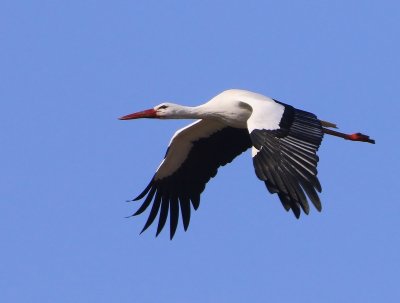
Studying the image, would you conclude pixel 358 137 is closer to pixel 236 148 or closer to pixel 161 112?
→ pixel 236 148

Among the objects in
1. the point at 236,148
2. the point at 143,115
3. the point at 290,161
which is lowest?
the point at 290,161

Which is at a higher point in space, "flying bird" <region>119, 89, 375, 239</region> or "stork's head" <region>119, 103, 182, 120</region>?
"stork's head" <region>119, 103, 182, 120</region>

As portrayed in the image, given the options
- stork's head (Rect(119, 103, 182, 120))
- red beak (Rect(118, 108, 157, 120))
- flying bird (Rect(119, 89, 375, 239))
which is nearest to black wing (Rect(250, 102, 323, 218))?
flying bird (Rect(119, 89, 375, 239))

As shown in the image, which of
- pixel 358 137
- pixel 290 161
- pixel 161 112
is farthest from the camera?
pixel 358 137

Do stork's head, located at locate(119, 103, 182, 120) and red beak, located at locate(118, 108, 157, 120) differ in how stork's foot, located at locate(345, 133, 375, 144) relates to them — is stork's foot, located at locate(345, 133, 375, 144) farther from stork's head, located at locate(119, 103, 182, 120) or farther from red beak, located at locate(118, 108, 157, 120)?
red beak, located at locate(118, 108, 157, 120)

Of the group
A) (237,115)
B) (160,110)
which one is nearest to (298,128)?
(237,115)

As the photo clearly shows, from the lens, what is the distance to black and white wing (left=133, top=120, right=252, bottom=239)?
47.0 feet

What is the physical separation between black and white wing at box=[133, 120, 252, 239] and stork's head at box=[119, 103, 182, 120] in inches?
12.7

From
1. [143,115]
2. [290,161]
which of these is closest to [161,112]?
[143,115]

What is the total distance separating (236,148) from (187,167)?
0.57m

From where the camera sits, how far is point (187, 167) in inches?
575

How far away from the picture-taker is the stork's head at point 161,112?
13883 millimetres

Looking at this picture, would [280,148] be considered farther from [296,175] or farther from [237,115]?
[237,115]

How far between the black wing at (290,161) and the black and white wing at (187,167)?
208 cm
